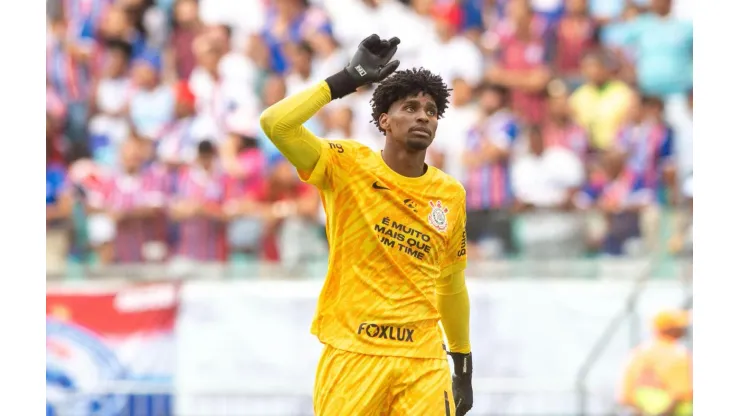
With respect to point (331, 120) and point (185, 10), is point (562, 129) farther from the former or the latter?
point (185, 10)

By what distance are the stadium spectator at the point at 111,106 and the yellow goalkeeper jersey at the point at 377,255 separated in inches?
235

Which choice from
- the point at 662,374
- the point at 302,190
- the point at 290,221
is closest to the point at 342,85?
the point at 290,221

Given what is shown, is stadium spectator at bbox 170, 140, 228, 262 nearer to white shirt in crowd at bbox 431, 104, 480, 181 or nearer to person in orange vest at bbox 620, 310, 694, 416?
white shirt in crowd at bbox 431, 104, 480, 181

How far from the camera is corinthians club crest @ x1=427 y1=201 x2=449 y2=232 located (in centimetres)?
608

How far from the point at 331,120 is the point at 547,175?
217cm

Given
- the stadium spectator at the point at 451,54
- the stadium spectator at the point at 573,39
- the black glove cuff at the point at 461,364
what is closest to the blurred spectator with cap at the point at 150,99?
the stadium spectator at the point at 451,54

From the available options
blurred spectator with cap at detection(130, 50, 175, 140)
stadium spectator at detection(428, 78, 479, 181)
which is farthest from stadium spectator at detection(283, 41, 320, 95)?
stadium spectator at detection(428, 78, 479, 181)

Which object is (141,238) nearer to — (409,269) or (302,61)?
(302,61)

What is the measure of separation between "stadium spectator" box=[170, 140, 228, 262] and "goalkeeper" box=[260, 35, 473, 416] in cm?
505

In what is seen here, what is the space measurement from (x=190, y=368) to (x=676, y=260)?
448 centimetres

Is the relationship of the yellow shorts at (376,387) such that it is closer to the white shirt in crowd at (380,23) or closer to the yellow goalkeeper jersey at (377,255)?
the yellow goalkeeper jersey at (377,255)

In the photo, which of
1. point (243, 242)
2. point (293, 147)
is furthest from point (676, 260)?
point (293, 147)

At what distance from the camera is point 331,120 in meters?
11.7

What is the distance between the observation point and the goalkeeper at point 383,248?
5.84 meters
